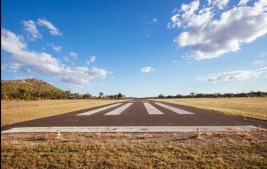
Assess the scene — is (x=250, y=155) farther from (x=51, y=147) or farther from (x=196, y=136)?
(x=51, y=147)

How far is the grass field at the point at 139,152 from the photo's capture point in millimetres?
5793

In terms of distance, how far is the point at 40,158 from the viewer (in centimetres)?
623

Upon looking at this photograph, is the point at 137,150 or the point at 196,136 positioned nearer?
the point at 137,150

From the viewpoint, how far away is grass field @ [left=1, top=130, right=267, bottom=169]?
5793mm

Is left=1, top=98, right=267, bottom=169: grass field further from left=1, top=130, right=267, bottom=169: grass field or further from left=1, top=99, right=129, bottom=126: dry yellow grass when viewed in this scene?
left=1, top=99, right=129, bottom=126: dry yellow grass

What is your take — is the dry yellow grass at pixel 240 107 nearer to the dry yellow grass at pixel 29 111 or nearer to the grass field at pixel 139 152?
the grass field at pixel 139 152

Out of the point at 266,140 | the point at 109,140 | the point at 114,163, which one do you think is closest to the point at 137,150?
the point at 114,163

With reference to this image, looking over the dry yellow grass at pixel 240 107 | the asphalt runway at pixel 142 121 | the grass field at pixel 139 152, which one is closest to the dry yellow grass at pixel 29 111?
the asphalt runway at pixel 142 121

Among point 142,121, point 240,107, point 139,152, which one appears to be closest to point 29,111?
point 142,121

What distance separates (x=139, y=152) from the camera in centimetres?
671

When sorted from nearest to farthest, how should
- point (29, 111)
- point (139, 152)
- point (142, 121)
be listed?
point (139, 152) → point (142, 121) → point (29, 111)

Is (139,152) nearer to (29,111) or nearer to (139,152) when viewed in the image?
(139,152)

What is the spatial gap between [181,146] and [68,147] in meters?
4.06

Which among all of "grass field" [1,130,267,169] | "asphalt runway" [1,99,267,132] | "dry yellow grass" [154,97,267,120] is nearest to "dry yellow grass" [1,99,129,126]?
"asphalt runway" [1,99,267,132]
